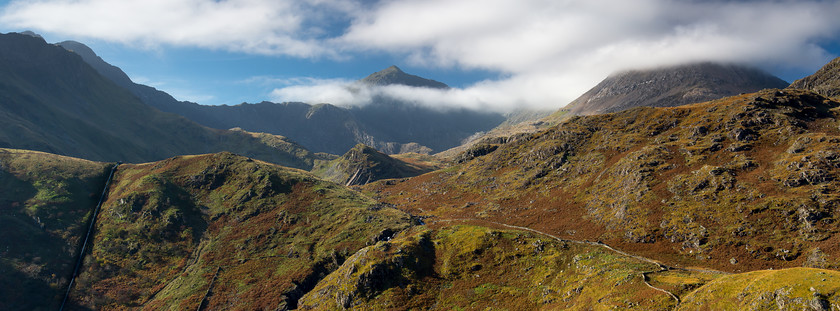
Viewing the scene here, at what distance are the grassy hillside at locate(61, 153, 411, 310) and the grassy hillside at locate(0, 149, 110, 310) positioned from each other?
259 inches

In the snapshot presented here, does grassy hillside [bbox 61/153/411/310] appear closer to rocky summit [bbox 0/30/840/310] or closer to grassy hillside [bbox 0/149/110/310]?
rocky summit [bbox 0/30/840/310]

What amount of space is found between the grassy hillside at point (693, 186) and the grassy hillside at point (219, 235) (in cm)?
4726

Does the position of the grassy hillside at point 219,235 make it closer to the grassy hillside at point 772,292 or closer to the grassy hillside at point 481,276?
the grassy hillside at point 481,276

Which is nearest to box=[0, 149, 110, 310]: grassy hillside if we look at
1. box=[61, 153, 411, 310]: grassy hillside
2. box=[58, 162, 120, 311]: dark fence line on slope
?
box=[58, 162, 120, 311]: dark fence line on slope

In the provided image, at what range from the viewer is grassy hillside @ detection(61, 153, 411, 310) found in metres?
99.4

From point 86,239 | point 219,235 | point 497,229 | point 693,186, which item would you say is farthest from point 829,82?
point 86,239

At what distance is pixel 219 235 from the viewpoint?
126 meters

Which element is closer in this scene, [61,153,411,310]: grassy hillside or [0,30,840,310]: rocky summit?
[0,30,840,310]: rocky summit

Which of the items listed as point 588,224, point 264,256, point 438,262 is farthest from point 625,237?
point 264,256

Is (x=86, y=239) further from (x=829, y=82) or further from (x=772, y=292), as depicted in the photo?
(x=829, y=82)

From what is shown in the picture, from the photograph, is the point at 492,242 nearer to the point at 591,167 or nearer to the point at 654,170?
the point at 654,170

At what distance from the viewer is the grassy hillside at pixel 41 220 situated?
98.1m

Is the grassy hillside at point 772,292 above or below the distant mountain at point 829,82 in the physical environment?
below

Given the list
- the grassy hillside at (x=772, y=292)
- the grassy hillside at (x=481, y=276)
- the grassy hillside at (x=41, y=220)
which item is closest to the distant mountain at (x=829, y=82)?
the grassy hillside at (x=481, y=276)
